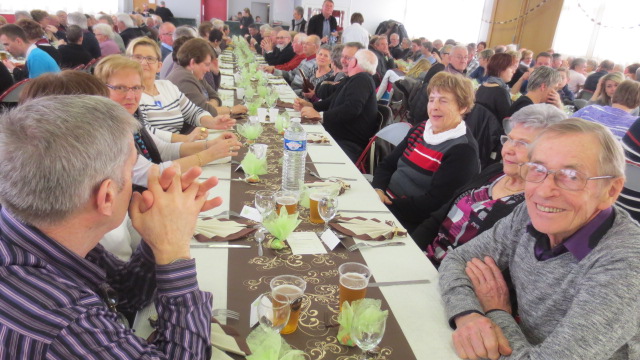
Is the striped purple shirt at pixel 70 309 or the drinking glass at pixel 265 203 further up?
the striped purple shirt at pixel 70 309

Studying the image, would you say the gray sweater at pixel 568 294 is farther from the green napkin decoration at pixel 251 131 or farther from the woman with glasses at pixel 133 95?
the green napkin decoration at pixel 251 131

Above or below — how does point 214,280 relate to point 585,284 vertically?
below

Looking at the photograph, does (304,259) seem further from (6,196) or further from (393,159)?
(393,159)

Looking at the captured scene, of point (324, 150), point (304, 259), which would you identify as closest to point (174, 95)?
point (324, 150)

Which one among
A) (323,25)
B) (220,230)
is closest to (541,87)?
(220,230)

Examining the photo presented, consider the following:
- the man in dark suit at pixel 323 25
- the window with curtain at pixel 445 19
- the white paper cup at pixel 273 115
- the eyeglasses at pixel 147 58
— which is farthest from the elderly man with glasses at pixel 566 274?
the window with curtain at pixel 445 19

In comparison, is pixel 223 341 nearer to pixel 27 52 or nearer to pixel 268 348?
pixel 268 348

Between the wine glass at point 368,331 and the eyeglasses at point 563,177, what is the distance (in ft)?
2.17

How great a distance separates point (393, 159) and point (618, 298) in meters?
2.11

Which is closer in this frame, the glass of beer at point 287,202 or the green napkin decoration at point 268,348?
the green napkin decoration at point 268,348

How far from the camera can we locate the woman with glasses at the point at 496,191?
1.89m

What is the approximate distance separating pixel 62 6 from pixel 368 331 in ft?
56.8

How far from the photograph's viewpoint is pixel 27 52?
16.6 ft

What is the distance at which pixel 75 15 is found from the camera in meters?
7.38
